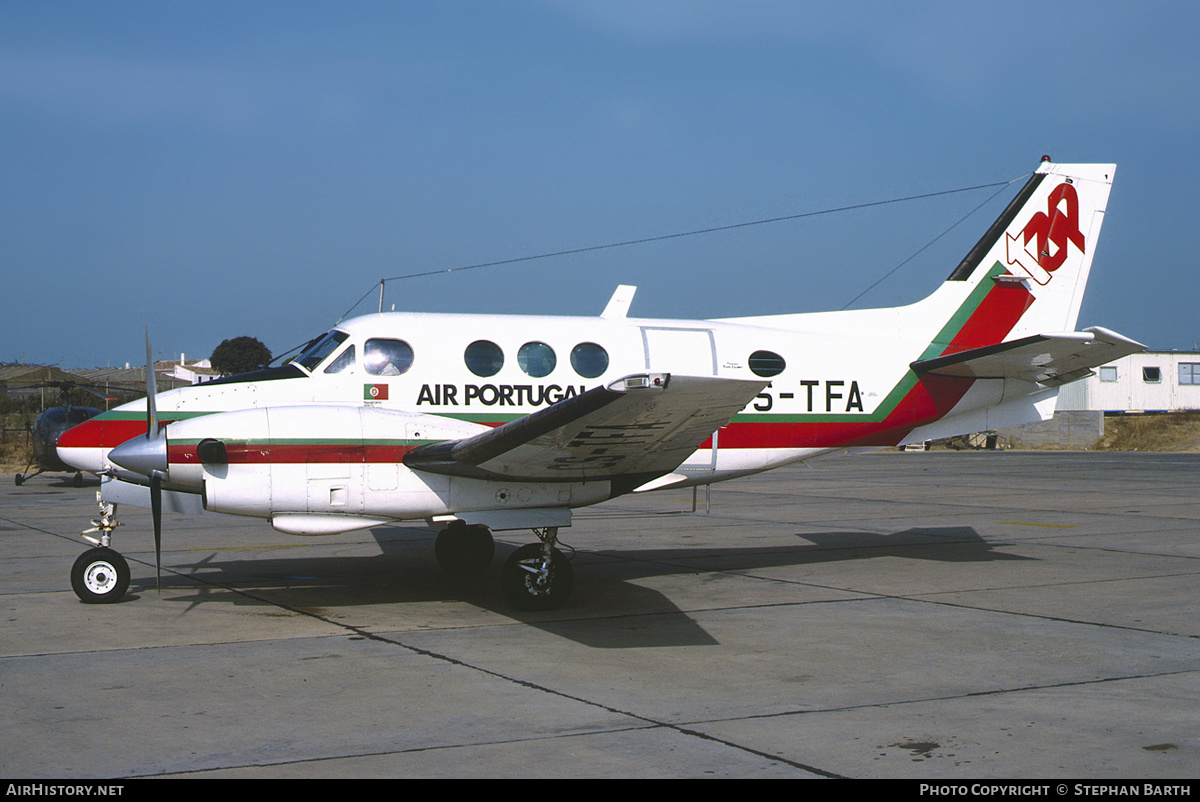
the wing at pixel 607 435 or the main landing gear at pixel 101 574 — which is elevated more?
the wing at pixel 607 435

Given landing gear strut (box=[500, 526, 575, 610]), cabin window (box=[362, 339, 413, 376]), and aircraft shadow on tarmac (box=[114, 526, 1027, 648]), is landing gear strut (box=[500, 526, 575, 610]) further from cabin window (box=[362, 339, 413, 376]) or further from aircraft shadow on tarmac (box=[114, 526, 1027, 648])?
cabin window (box=[362, 339, 413, 376])

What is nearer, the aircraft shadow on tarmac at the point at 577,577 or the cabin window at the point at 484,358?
the aircraft shadow on tarmac at the point at 577,577

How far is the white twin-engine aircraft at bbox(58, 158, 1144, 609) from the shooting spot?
8.98 meters

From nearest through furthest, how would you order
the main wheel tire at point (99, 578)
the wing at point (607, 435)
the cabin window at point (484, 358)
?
the wing at point (607, 435) → the main wheel tire at point (99, 578) → the cabin window at point (484, 358)

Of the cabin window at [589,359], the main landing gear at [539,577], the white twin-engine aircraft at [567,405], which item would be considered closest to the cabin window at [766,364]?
the white twin-engine aircraft at [567,405]

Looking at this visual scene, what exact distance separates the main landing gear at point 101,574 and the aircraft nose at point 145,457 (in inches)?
35.4

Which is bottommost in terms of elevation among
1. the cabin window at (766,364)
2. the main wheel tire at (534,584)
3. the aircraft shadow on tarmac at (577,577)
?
the aircraft shadow on tarmac at (577,577)

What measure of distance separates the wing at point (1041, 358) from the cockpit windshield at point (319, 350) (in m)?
6.71

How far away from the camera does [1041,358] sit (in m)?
11.7

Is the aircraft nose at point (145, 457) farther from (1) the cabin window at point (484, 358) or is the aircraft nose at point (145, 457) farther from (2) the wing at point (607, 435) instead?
(1) the cabin window at point (484, 358)

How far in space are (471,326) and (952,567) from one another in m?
6.43

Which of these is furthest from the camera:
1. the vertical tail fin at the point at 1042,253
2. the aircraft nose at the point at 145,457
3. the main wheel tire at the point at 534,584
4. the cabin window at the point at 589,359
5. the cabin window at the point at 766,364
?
the vertical tail fin at the point at 1042,253

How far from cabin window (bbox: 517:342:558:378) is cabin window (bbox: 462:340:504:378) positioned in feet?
0.73

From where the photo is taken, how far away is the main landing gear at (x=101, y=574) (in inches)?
382
